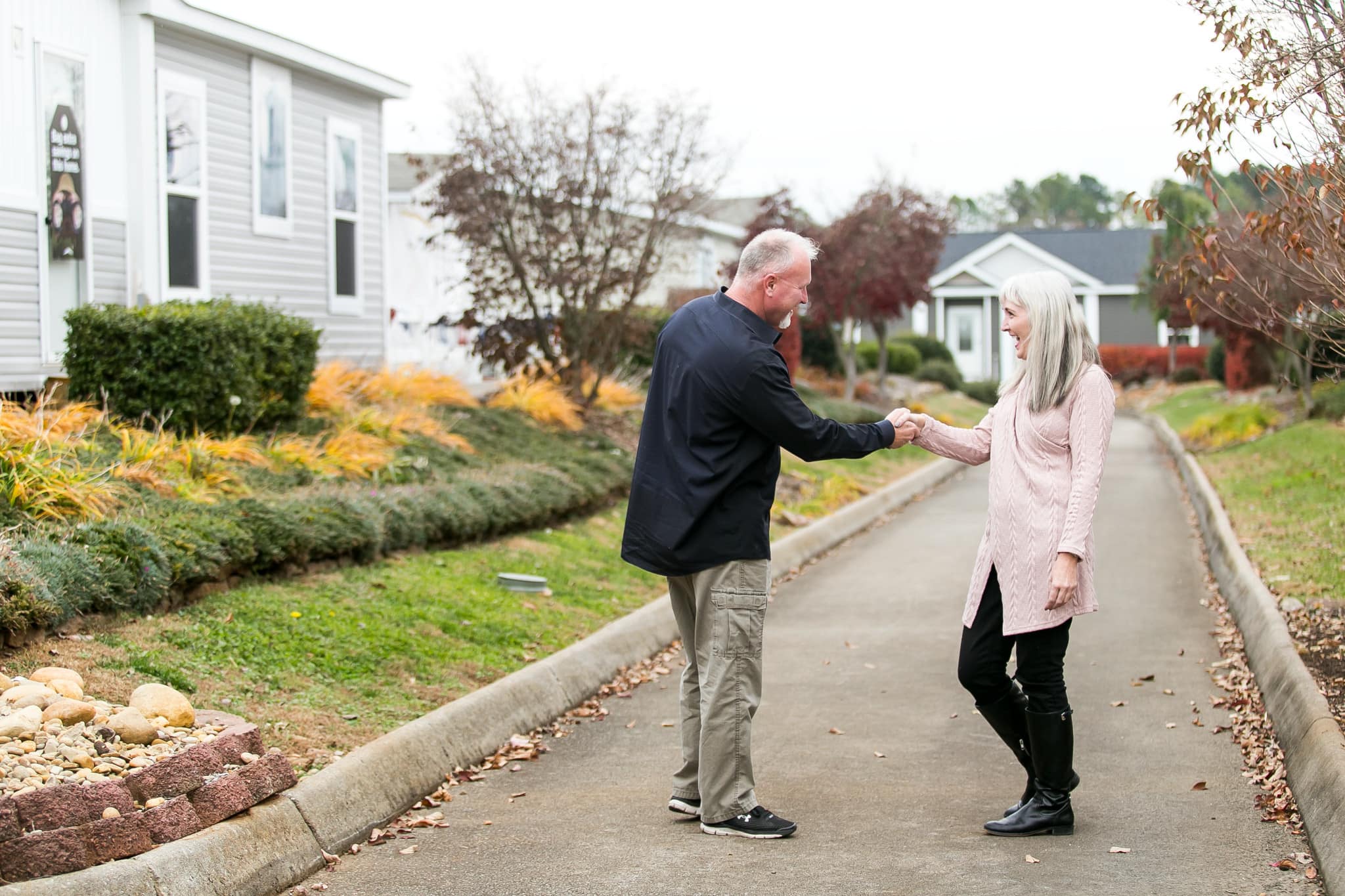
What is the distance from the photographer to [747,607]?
203 inches

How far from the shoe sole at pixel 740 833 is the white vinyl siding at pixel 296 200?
9.80 metres

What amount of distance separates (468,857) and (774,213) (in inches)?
1002

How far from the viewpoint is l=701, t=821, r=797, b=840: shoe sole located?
17.1 feet

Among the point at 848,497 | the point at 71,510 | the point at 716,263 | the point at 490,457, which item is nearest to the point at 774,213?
the point at 716,263

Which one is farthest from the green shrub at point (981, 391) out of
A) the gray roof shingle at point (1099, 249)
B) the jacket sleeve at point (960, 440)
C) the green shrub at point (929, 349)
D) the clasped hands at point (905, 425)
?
the clasped hands at point (905, 425)

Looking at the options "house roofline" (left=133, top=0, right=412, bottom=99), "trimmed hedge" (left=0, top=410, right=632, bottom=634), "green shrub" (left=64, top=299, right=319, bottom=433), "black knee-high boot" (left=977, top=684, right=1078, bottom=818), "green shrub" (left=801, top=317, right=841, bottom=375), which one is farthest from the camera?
"green shrub" (left=801, top=317, right=841, bottom=375)

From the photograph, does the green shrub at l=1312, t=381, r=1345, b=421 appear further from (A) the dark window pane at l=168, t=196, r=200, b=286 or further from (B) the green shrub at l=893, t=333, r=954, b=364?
(B) the green shrub at l=893, t=333, r=954, b=364

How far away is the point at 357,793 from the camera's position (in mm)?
5441

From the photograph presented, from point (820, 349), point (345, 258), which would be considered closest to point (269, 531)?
point (345, 258)

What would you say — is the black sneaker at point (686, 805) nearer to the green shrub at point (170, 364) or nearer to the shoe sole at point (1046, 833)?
the shoe sole at point (1046, 833)

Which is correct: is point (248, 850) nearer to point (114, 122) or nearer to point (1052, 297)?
point (1052, 297)

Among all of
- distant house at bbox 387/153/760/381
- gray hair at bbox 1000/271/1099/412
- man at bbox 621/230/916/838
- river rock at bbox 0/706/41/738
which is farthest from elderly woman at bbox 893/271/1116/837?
distant house at bbox 387/153/760/381

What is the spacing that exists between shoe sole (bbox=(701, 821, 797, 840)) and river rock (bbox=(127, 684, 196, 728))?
1.94m

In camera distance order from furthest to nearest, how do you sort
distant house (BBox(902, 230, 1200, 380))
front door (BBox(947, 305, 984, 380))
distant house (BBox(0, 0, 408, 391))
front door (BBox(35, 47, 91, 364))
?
front door (BBox(947, 305, 984, 380)) → distant house (BBox(902, 230, 1200, 380)) → front door (BBox(35, 47, 91, 364)) → distant house (BBox(0, 0, 408, 391))
